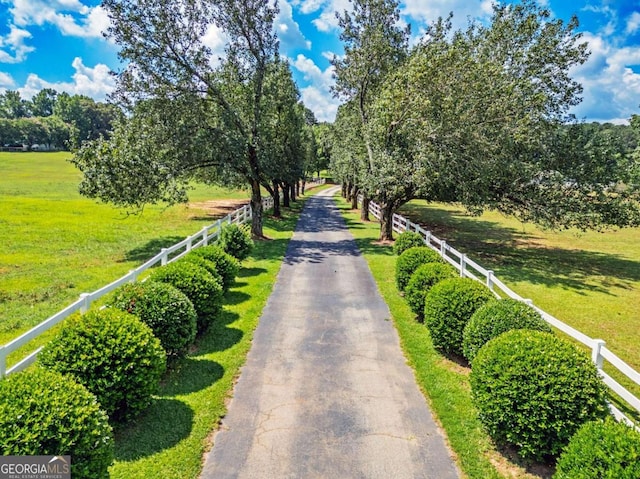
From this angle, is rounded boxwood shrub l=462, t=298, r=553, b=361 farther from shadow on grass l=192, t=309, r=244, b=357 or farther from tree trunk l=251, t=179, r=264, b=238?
tree trunk l=251, t=179, r=264, b=238

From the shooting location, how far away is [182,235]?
74.1ft

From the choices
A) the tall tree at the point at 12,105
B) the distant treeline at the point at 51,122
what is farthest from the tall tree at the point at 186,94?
the tall tree at the point at 12,105

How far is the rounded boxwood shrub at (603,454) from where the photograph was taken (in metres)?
3.74

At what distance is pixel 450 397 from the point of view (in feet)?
22.6

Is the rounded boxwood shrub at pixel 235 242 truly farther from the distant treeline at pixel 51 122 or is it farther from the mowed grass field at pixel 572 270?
the distant treeline at pixel 51 122

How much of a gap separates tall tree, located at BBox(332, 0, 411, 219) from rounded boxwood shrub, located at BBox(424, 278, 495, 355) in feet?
40.8

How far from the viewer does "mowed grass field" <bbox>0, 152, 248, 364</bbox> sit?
1122cm

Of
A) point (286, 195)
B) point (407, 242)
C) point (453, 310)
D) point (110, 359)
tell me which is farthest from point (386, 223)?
point (286, 195)

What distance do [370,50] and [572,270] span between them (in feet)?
48.1

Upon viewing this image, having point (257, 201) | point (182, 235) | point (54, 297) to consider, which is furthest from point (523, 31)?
point (54, 297)

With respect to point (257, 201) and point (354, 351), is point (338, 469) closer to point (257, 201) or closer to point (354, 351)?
point (354, 351)

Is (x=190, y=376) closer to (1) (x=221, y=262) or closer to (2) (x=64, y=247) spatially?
(1) (x=221, y=262)

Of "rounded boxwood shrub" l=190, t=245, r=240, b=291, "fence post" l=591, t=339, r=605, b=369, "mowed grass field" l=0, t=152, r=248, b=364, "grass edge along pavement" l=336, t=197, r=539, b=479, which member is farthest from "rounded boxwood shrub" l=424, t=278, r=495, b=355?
"mowed grass field" l=0, t=152, r=248, b=364

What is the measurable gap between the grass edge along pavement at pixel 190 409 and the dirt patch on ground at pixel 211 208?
20689 millimetres
